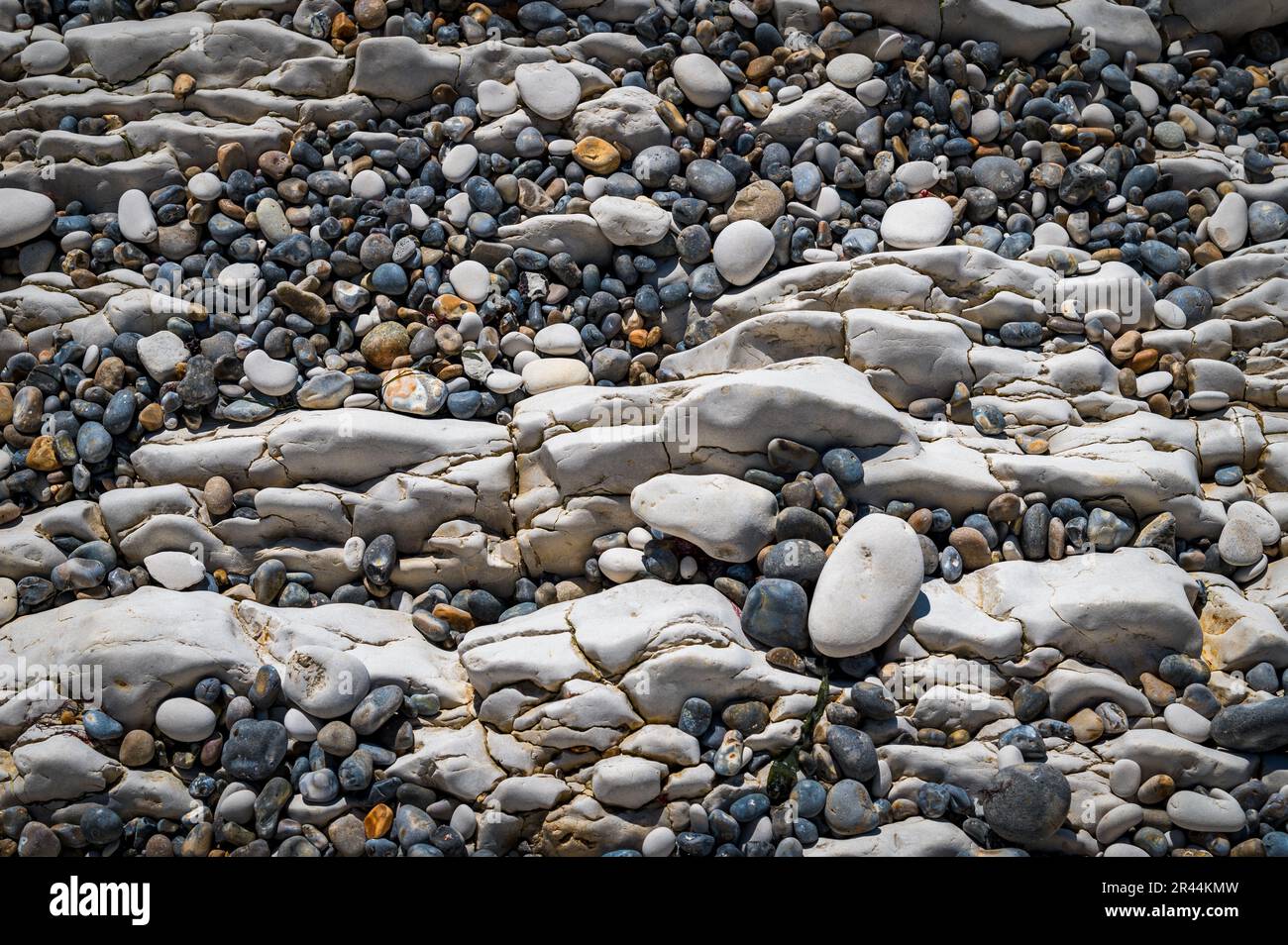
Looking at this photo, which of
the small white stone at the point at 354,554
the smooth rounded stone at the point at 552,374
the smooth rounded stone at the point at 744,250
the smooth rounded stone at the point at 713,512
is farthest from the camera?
the smooth rounded stone at the point at 744,250

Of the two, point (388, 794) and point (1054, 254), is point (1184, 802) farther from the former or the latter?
point (388, 794)

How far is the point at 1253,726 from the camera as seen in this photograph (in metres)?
3.22

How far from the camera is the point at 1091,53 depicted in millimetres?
4855

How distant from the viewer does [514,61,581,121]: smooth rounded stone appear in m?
4.59

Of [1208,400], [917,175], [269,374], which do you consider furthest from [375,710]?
[1208,400]

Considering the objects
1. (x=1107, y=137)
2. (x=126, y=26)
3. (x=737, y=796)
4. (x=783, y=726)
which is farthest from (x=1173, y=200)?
(x=126, y=26)

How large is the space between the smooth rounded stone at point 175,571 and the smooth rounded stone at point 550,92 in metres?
2.77

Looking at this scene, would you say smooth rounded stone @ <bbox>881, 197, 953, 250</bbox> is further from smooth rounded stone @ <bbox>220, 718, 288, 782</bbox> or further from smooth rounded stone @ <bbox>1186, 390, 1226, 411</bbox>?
smooth rounded stone @ <bbox>220, 718, 288, 782</bbox>

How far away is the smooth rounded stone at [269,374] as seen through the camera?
4.05m

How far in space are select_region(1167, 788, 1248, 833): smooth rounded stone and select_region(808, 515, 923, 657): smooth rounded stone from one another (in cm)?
114

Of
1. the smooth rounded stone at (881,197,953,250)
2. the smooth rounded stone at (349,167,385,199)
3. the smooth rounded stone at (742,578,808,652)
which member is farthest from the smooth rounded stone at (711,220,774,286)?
the smooth rounded stone at (349,167,385,199)

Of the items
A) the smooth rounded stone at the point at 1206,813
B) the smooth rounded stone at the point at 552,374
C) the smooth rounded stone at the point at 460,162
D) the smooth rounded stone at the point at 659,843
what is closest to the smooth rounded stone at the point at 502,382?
the smooth rounded stone at the point at 552,374

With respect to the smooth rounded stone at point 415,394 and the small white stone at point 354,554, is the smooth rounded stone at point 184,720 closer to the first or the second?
the small white stone at point 354,554

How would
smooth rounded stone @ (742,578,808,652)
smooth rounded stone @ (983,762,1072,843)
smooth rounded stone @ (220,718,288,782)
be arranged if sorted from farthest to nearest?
1. smooth rounded stone @ (742,578,808,652)
2. smooth rounded stone @ (220,718,288,782)
3. smooth rounded stone @ (983,762,1072,843)
